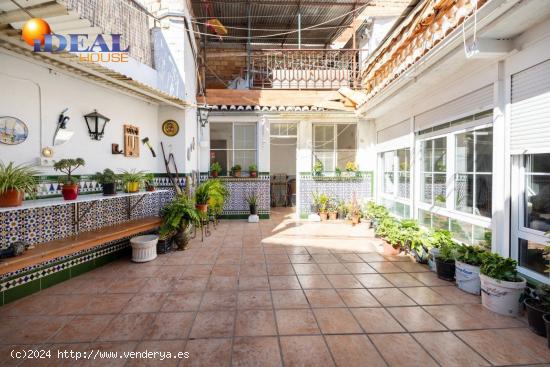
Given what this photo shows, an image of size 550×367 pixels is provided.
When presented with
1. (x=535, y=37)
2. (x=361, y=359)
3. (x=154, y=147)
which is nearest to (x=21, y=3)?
(x=154, y=147)

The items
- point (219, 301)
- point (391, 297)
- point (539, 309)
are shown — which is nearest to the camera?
point (539, 309)

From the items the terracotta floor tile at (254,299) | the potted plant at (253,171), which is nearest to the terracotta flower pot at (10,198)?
the terracotta floor tile at (254,299)

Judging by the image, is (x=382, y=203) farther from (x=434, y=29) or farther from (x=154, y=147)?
(x=154, y=147)

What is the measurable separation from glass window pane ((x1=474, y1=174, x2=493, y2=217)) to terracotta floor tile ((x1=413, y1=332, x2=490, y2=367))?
1.97 m

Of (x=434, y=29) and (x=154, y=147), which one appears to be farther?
(x=154, y=147)

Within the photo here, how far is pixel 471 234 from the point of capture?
162 inches

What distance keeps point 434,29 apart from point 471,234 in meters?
2.91

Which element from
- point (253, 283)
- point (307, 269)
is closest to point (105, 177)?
point (253, 283)

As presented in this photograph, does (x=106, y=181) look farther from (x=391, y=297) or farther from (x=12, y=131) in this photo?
(x=391, y=297)

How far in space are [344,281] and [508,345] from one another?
1762mm

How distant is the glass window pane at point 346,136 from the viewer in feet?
27.6

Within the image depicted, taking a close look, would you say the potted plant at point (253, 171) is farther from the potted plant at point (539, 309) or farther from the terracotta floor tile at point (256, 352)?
the potted plant at point (539, 309)

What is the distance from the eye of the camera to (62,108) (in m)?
3.88

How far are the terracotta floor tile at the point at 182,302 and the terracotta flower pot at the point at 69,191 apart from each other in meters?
1.78
